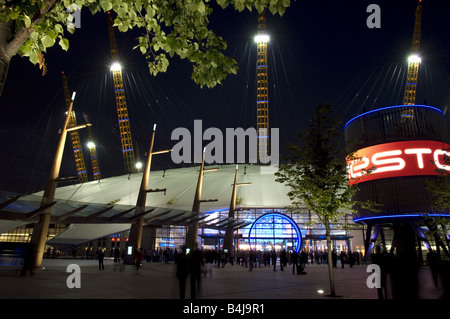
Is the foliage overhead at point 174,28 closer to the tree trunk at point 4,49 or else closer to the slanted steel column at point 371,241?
the tree trunk at point 4,49

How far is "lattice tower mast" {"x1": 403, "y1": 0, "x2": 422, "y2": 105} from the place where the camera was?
269ft

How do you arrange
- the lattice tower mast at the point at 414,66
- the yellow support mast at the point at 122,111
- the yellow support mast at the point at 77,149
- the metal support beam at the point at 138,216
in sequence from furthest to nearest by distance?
the yellow support mast at the point at 77,149 < the yellow support mast at the point at 122,111 < the lattice tower mast at the point at 414,66 < the metal support beam at the point at 138,216

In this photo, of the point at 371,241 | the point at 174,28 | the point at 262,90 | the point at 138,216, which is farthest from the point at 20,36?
the point at 262,90

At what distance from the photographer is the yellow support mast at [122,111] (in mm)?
90438

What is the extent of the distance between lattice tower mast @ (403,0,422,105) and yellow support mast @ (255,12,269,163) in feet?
119

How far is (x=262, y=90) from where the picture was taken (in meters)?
84.8

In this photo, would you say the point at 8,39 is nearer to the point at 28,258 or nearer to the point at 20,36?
the point at 20,36

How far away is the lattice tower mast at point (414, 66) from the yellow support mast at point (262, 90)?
36.2m

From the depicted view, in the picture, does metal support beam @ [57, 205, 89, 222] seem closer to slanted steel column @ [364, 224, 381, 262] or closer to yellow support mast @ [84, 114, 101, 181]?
slanted steel column @ [364, 224, 381, 262]

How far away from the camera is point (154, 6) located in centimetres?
569

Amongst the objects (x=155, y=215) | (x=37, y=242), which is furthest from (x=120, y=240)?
(x=37, y=242)

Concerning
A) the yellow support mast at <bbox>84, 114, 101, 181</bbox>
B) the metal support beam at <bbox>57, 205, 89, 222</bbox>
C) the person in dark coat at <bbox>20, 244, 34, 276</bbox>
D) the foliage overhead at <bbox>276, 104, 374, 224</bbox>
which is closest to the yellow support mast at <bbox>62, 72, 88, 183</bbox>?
the yellow support mast at <bbox>84, 114, 101, 181</bbox>

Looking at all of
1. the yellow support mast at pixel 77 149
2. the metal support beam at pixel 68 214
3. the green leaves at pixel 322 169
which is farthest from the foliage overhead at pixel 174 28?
the yellow support mast at pixel 77 149
